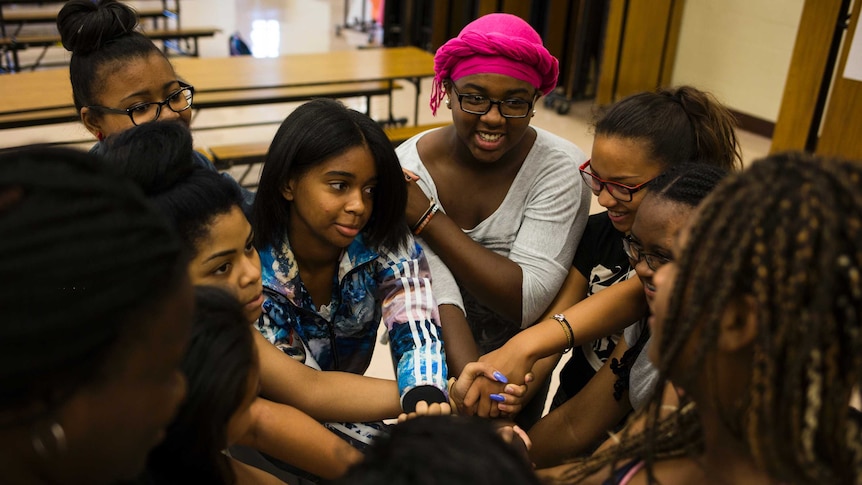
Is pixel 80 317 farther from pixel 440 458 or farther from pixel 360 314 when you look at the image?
pixel 360 314

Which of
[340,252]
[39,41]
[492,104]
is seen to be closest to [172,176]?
[340,252]

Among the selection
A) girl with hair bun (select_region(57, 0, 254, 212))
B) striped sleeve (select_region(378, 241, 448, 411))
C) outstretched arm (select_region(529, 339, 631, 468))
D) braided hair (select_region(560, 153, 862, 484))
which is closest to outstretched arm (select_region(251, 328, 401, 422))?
striped sleeve (select_region(378, 241, 448, 411))

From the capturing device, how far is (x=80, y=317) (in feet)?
2.11

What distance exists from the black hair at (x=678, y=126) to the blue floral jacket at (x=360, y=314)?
0.57 meters

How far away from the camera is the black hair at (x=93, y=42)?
70.5 inches

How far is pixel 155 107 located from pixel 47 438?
1305 millimetres

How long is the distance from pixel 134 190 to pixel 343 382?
31.3 inches

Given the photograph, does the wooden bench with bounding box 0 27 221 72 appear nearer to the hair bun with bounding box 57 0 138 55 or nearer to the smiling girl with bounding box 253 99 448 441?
the hair bun with bounding box 57 0 138 55

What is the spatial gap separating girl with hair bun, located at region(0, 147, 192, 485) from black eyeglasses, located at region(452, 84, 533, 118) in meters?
1.08

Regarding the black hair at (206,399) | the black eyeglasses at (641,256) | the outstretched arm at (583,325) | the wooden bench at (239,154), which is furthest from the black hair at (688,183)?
the wooden bench at (239,154)

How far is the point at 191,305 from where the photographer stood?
78 cm

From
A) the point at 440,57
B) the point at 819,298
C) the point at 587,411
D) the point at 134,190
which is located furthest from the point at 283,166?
the point at 819,298

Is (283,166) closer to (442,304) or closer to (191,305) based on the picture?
(442,304)

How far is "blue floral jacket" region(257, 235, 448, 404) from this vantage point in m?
1.48
